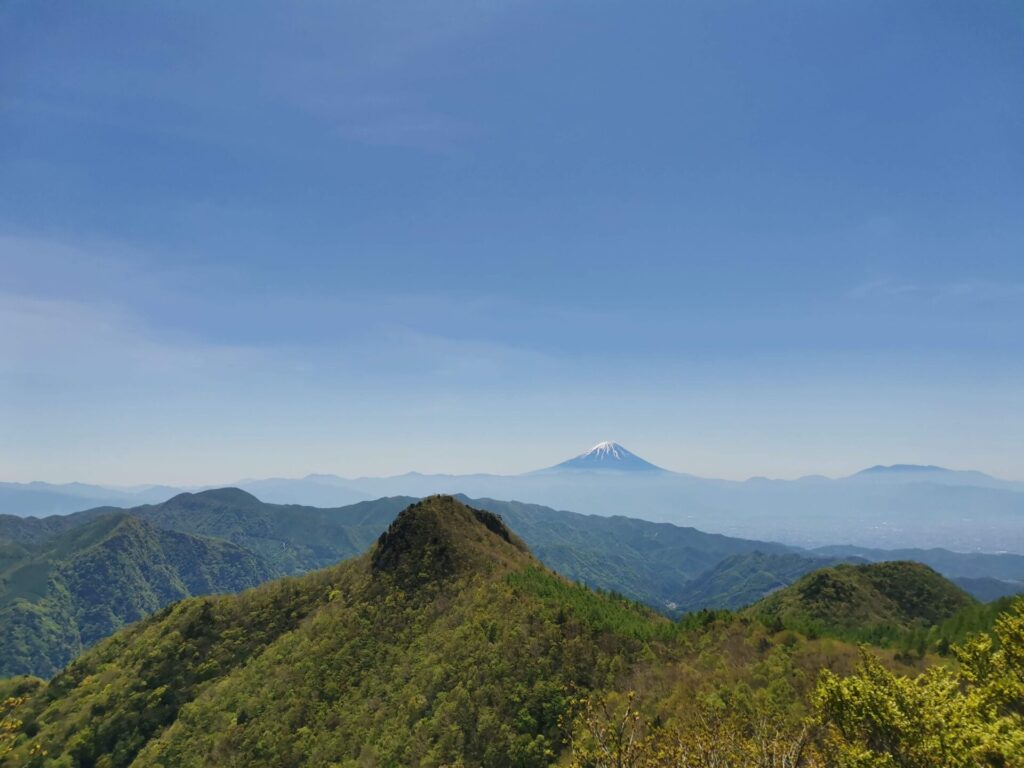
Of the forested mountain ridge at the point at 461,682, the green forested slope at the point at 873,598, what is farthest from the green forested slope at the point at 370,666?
the green forested slope at the point at 873,598

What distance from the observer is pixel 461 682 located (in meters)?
87.6

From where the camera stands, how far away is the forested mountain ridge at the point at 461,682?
27422mm

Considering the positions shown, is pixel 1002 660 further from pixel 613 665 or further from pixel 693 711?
pixel 613 665

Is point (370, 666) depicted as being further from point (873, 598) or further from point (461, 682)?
point (873, 598)

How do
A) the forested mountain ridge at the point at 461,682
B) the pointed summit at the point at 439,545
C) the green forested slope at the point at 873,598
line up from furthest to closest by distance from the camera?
1. the green forested slope at the point at 873,598
2. the pointed summit at the point at 439,545
3. the forested mountain ridge at the point at 461,682

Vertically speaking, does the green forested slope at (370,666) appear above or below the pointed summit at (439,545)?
below

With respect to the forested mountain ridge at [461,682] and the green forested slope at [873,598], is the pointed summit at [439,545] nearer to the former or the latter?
the forested mountain ridge at [461,682]

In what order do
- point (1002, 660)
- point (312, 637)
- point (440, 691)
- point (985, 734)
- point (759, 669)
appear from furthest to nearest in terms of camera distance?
1. point (312, 637)
2. point (440, 691)
3. point (759, 669)
4. point (1002, 660)
5. point (985, 734)

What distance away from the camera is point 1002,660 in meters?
31.3

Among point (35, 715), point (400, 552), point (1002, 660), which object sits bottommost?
point (35, 715)

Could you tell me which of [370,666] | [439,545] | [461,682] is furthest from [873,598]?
[370,666]

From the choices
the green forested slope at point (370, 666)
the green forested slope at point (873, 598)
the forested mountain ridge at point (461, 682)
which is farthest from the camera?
the green forested slope at point (873, 598)

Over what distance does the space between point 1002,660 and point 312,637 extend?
120714 millimetres

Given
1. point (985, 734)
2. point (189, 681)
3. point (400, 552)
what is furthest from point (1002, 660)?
point (189, 681)
